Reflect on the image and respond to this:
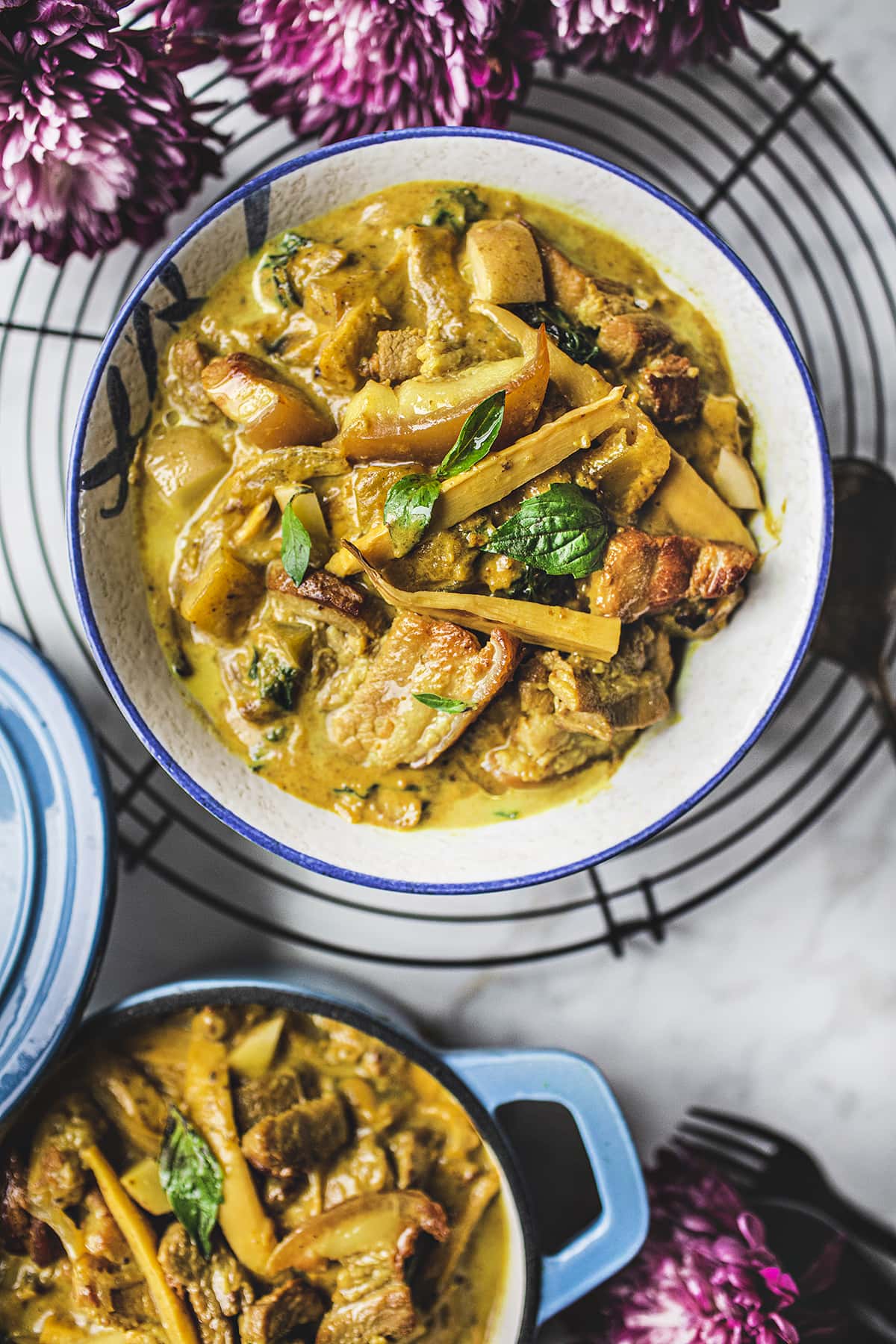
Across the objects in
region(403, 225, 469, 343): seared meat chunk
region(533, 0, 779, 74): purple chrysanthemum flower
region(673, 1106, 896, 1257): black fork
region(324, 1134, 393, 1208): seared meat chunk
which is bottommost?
region(324, 1134, 393, 1208): seared meat chunk

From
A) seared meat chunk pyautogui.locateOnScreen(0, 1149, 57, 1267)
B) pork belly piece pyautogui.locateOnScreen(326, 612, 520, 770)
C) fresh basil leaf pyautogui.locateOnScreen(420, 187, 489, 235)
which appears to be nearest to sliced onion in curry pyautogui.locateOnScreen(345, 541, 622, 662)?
pork belly piece pyautogui.locateOnScreen(326, 612, 520, 770)

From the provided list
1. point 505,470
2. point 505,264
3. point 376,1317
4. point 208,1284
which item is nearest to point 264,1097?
point 208,1284

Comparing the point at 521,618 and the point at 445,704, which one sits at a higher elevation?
the point at 521,618

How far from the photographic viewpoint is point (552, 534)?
243cm

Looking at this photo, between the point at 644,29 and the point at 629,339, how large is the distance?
0.95m

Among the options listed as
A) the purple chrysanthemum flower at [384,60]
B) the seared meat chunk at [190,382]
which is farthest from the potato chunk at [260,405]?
the purple chrysanthemum flower at [384,60]

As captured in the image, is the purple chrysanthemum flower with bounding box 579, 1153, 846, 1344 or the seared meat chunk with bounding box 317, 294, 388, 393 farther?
the purple chrysanthemum flower with bounding box 579, 1153, 846, 1344

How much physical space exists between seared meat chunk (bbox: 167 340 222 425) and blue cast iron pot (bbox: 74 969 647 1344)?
1515 mm

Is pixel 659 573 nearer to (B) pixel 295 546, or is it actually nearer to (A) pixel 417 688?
(A) pixel 417 688

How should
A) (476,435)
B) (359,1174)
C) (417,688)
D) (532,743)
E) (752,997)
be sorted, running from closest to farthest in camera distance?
(476,435)
(417,688)
(532,743)
(359,1174)
(752,997)

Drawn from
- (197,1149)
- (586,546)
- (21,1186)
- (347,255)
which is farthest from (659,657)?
(21,1186)

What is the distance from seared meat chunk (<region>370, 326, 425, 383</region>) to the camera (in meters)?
2.55

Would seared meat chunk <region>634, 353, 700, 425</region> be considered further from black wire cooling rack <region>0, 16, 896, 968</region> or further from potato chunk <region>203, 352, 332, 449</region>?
black wire cooling rack <region>0, 16, 896, 968</region>

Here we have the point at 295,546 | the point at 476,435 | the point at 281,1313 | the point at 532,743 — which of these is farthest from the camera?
the point at 281,1313
